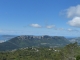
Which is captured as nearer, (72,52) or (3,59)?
(72,52)

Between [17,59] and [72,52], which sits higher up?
[72,52]

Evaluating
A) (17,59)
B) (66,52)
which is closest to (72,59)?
(66,52)

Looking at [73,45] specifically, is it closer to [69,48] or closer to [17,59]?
[69,48]

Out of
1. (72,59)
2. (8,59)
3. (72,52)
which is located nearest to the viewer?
(72,59)

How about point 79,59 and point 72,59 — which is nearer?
point 79,59

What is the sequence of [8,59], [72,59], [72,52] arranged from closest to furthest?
[72,59] → [72,52] → [8,59]

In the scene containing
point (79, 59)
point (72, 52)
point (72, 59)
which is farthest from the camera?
point (72, 52)

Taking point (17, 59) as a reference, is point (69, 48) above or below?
above

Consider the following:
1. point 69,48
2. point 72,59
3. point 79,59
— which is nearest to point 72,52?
point 69,48

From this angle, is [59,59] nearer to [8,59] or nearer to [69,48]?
[69,48]
